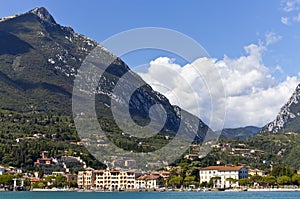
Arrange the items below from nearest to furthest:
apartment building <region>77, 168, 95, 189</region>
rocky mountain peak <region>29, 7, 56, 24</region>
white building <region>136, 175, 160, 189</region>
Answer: apartment building <region>77, 168, 95, 189</region> → white building <region>136, 175, 160, 189</region> → rocky mountain peak <region>29, 7, 56, 24</region>

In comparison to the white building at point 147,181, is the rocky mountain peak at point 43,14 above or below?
above

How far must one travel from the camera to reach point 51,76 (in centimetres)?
14375

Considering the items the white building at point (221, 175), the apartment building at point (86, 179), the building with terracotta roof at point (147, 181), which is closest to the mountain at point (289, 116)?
the white building at point (221, 175)

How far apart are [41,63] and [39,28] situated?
83.6 feet

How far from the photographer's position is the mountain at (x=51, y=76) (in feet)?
413

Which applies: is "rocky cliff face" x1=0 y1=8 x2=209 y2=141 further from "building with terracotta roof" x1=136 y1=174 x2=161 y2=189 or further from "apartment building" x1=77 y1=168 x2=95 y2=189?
"apartment building" x1=77 y1=168 x2=95 y2=189

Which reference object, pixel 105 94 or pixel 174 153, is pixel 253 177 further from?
pixel 105 94

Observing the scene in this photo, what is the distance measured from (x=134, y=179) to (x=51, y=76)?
195 ft

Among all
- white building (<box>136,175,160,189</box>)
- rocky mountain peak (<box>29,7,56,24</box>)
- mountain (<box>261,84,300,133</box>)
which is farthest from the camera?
mountain (<box>261,84,300,133</box>)

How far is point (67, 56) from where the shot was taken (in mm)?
157125

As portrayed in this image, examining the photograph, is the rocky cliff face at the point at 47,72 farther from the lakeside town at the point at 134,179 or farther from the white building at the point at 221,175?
the lakeside town at the point at 134,179

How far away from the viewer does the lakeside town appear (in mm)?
82562

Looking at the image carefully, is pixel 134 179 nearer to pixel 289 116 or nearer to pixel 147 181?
pixel 147 181

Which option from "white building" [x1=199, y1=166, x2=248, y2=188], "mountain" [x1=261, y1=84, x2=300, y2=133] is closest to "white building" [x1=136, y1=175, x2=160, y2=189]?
"white building" [x1=199, y1=166, x2=248, y2=188]
